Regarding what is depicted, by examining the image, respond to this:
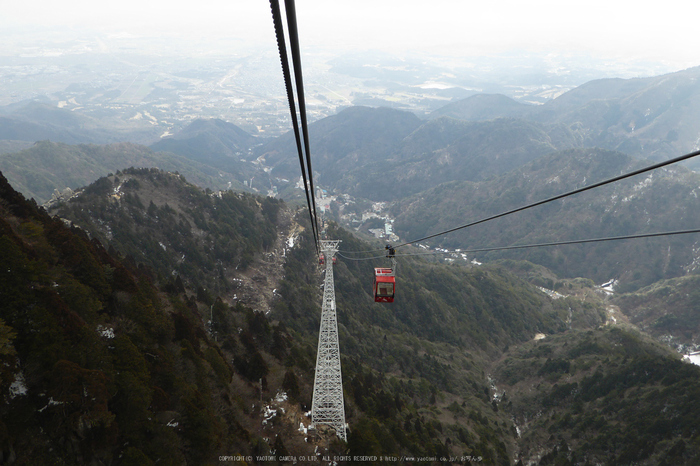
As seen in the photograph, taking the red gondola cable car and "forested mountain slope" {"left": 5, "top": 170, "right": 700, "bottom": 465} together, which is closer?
"forested mountain slope" {"left": 5, "top": 170, "right": 700, "bottom": 465}

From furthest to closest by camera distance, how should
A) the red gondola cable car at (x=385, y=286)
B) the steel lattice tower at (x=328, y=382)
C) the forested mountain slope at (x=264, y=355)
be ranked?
the steel lattice tower at (x=328, y=382) → the red gondola cable car at (x=385, y=286) → the forested mountain slope at (x=264, y=355)

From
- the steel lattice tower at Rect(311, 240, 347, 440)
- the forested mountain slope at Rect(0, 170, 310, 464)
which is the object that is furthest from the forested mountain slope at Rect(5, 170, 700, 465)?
the steel lattice tower at Rect(311, 240, 347, 440)

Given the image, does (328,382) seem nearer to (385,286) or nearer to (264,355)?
(385,286)

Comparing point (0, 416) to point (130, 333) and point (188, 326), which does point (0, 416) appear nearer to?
point (130, 333)

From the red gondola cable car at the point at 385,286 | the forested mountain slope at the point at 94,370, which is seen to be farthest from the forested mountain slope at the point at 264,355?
the red gondola cable car at the point at 385,286

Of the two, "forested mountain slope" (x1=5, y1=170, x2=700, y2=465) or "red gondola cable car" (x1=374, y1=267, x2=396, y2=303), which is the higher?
"red gondola cable car" (x1=374, y1=267, x2=396, y2=303)

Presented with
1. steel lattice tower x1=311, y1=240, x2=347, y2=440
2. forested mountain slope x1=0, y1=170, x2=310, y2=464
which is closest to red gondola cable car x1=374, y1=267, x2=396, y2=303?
steel lattice tower x1=311, y1=240, x2=347, y2=440

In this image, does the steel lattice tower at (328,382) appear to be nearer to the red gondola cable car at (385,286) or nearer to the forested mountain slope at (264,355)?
the forested mountain slope at (264,355)

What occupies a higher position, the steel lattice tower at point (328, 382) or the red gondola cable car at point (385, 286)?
the red gondola cable car at point (385, 286)

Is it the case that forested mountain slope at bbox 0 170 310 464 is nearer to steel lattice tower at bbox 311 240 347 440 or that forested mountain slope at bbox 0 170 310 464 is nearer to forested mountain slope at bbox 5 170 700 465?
forested mountain slope at bbox 5 170 700 465

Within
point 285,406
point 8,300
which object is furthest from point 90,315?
point 285,406

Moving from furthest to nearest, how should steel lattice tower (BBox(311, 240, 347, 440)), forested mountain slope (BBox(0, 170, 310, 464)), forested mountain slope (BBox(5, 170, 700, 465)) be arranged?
steel lattice tower (BBox(311, 240, 347, 440)), forested mountain slope (BBox(5, 170, 700, 465)), forested mountain slope (BBox(0, 170, 310, 464))

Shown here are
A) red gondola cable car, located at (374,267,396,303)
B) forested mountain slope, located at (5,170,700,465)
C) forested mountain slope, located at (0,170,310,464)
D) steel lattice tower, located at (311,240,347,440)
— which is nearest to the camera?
forested mountain slope, located at (0,170,310,464)

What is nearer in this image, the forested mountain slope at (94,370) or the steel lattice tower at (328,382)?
the forested mountain slope at (94,370)
